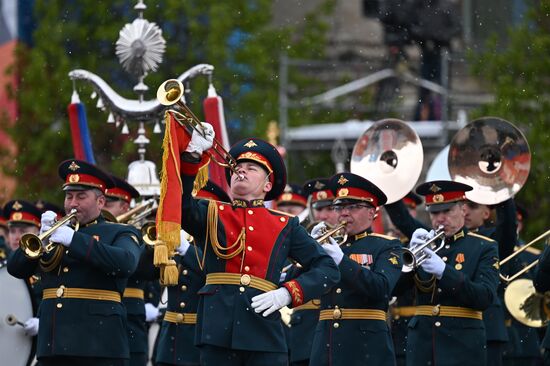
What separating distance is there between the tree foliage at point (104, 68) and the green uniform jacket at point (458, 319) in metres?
10.8

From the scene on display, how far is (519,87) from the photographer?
22.4 m

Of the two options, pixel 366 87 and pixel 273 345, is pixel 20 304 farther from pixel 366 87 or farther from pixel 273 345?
pixel 366 87

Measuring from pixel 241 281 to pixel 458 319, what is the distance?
8.31 feet

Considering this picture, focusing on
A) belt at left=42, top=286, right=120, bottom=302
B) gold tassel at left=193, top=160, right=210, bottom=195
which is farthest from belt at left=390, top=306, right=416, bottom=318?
gold tassel at left=193, top=160, right=210, bottom=195

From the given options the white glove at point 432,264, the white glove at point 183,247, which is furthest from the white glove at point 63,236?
the white glove at point 432,264

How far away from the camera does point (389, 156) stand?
13781 mm

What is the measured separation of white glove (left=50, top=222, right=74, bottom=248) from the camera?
11.6m

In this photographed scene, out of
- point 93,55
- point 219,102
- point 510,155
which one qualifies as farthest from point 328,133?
point 510,155

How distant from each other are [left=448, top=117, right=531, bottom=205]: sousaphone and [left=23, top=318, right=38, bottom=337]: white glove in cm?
348

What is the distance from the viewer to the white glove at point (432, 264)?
39.2 feet

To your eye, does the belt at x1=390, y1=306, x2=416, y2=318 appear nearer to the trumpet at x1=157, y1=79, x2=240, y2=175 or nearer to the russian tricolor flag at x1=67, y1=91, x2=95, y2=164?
the russian tricolor flag at x1=67, y1=91, x2=95, y2=164

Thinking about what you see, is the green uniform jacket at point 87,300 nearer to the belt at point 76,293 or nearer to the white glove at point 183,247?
the belt at point 76,293

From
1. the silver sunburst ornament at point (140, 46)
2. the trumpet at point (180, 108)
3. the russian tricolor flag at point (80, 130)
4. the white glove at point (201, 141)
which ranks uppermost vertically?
the silver sunburst ornament at point (140, 46)

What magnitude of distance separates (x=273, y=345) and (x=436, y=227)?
8.00 ft
